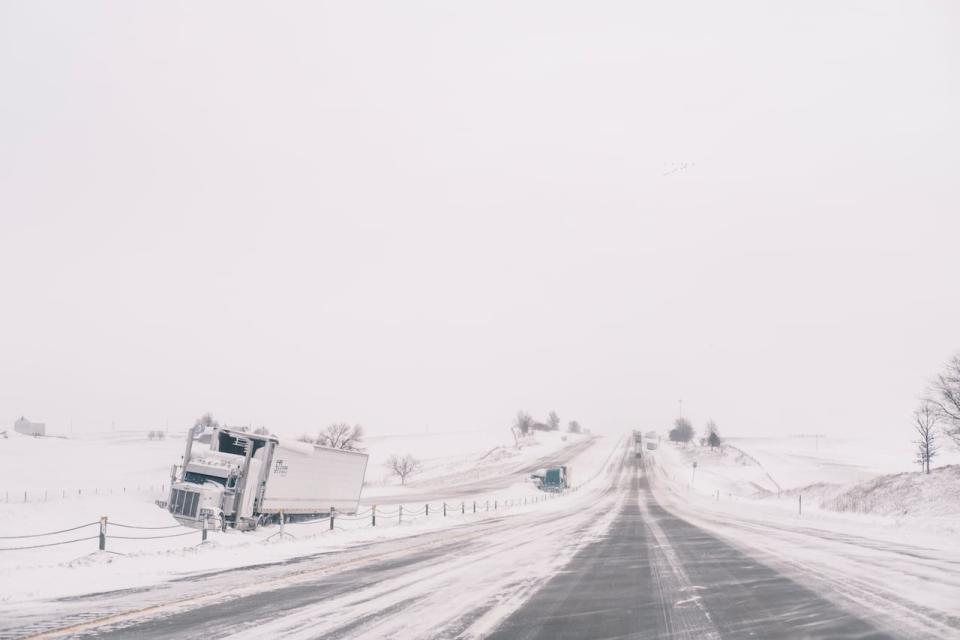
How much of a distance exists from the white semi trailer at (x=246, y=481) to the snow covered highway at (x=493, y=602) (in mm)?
7607

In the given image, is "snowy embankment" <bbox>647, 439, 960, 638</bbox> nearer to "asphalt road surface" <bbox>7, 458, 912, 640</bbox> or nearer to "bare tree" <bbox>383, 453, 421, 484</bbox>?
"asphalt road surface" <bbox>7, 458, 912, 640</bbox>

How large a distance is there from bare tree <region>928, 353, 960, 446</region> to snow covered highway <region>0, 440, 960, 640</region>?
120 ft

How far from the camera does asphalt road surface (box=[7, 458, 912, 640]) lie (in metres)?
8.05

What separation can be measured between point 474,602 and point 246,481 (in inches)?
645

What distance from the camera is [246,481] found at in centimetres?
2388

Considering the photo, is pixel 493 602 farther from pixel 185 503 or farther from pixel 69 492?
pixel 69 492

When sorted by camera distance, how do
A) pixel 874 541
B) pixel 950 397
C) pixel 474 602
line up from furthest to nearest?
pixel 950 397 < pixel 874 541 < pixel 474 602

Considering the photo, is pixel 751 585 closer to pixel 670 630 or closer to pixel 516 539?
pixel 670 630

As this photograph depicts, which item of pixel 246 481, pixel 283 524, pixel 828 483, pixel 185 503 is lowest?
pixel 828 483

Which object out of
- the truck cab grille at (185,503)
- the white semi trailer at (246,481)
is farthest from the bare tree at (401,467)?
the truck cab grille at (185,503)

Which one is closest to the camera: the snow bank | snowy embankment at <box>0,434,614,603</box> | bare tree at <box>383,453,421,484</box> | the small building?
snowy embankment at <box>0,434,614,603</box>

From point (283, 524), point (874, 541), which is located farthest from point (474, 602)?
point (874, 541)

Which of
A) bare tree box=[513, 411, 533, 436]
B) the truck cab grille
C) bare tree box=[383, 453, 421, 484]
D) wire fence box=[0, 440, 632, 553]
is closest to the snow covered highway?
wire fence box=[0, 440, 632, 553]

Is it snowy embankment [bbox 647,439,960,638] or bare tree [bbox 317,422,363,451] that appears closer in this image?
snowy embankment [bbox 647,439,960,638]
